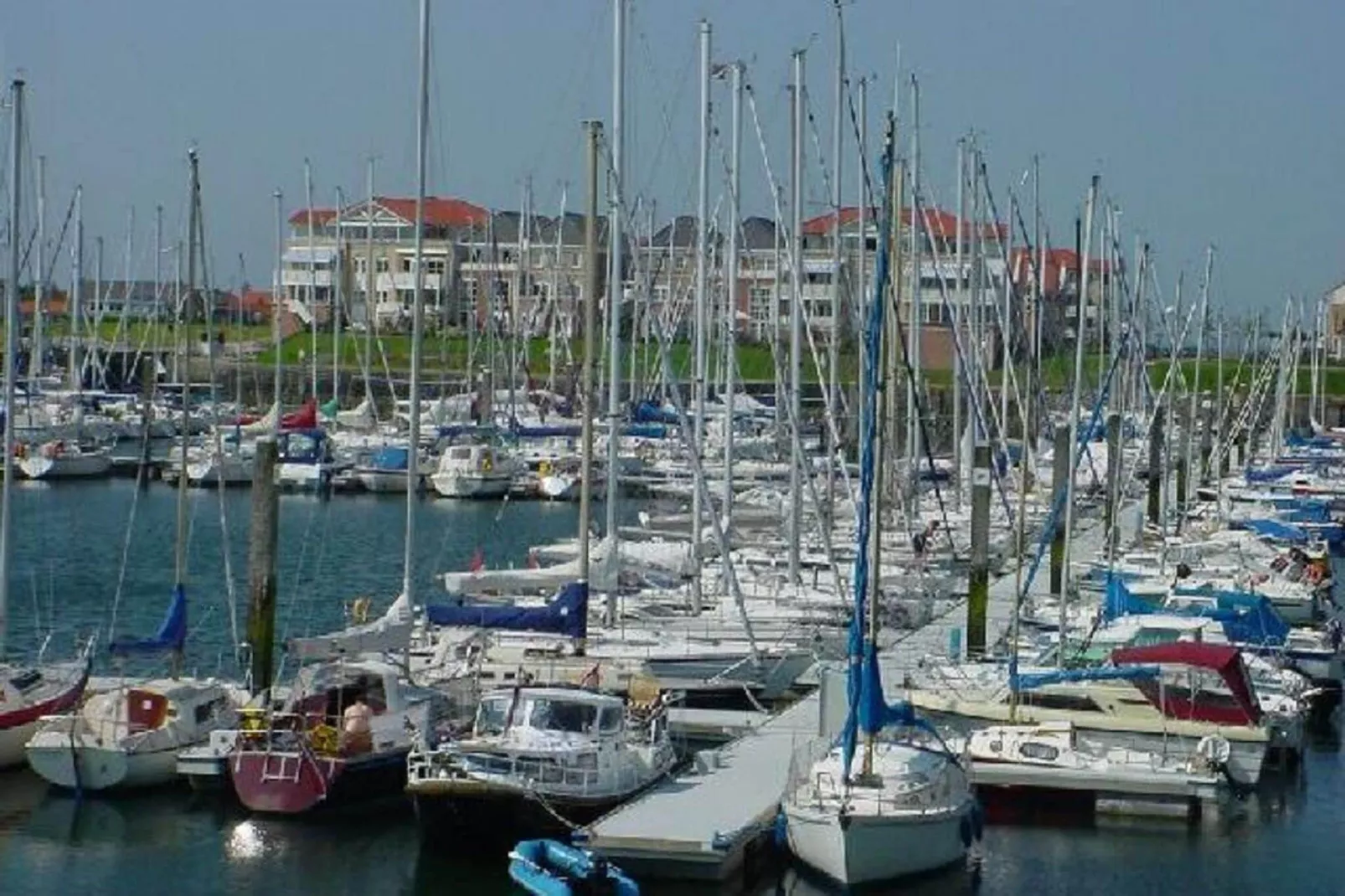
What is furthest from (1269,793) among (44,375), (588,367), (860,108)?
(44,375)

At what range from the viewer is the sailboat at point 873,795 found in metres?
26.9

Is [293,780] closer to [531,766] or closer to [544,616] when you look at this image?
[531,766]

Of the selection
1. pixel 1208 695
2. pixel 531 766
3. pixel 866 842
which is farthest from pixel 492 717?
pixel 1208 695

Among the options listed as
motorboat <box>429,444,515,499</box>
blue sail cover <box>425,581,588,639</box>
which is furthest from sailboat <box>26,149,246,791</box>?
motorboat <box>429,444,515,499</box>

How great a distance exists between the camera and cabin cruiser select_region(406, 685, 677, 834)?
2803 cm

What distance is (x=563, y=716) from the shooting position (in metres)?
28.8

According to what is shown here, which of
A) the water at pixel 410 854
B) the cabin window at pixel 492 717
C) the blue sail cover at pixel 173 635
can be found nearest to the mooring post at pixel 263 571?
the blue sail cover at pixel 173 635

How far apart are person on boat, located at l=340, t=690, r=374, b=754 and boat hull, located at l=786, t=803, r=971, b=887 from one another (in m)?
6.23

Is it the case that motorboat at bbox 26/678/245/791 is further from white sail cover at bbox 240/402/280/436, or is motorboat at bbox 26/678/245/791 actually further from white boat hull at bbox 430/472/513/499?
white sail cover at bbox 240/402/280/436

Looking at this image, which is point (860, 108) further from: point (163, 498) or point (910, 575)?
point (163, 498)

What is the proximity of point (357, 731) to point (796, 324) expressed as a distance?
16.4m

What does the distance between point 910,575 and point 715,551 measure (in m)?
4.39

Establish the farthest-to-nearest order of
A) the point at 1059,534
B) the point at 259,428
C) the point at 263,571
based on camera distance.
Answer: the point at 259,428 < the point at 1059,534 < the point at 263,571

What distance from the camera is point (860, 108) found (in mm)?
51938
